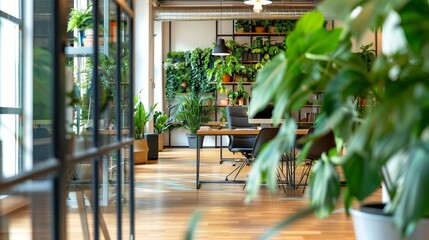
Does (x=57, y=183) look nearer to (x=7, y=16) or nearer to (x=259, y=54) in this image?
(x=7, y=16)

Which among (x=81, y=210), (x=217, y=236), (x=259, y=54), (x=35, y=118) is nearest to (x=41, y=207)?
(x=35, y=118)

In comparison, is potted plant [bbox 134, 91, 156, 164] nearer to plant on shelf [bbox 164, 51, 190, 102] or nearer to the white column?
the white column

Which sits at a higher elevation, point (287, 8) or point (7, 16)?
point (287, 8)

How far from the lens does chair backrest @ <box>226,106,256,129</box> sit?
7805 millimetres

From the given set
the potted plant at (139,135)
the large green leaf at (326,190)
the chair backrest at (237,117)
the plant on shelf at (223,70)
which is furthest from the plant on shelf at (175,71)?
the large green leaf at (326,190)

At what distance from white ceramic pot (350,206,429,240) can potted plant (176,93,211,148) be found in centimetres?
993

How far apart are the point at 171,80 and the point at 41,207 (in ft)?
35.8

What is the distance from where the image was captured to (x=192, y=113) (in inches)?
456

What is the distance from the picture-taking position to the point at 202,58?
474 inches

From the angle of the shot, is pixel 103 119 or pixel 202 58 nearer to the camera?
pixel 103 119

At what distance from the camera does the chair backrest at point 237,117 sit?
7.80 m

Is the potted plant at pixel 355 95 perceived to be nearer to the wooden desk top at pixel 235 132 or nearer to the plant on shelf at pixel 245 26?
the wooden desk top at pixel 235 132

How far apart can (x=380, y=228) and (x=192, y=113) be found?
10236mm

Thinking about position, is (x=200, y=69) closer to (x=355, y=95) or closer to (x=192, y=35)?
(x=192, y=35)
